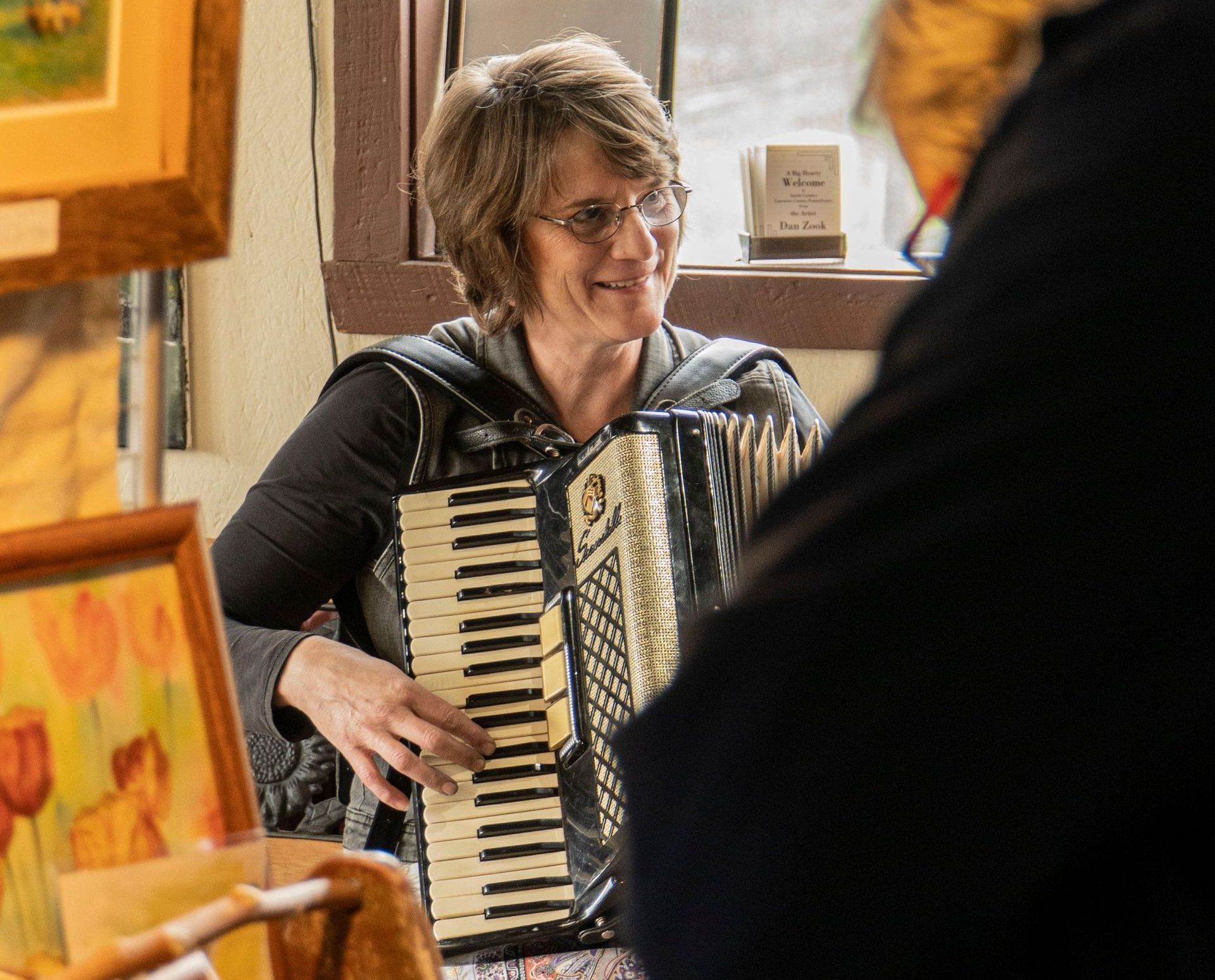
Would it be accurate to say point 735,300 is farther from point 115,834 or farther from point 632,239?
point 115,834

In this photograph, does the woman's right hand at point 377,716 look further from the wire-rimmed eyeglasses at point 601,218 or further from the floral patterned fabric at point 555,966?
the wire-rimmed eyeglasses at point 601,218

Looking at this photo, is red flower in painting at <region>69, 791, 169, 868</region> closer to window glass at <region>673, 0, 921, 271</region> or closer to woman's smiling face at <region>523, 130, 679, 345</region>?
woman's smiling face at <region>523, 130, 679, 345</region>

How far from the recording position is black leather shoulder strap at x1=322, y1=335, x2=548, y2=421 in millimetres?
1951

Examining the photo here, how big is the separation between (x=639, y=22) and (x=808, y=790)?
2.66 metres

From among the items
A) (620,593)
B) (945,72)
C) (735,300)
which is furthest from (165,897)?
(735,300)

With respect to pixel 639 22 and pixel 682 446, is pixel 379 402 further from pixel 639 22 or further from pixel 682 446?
pixel 639 22

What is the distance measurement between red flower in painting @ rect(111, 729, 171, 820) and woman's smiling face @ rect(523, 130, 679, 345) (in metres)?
1.39

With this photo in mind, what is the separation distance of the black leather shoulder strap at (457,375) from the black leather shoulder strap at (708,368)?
21cm

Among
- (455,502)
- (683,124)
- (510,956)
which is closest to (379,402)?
(455,502)

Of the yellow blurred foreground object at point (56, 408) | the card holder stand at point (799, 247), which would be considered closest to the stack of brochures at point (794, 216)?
the card holder stand at point (799, 247)

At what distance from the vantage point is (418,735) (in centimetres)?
167

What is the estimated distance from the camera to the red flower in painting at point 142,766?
67 centimetres

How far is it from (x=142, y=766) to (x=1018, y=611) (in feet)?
1.58

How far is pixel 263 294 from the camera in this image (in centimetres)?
282
